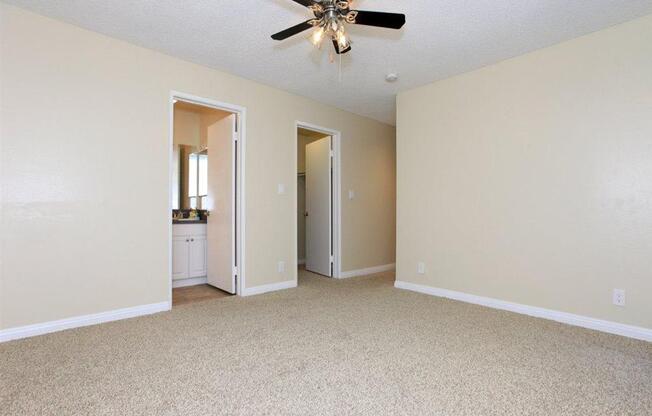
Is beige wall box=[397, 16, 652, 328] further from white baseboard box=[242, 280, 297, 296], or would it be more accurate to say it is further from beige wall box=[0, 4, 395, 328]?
beige wall box=[0, 4, 395, 328]

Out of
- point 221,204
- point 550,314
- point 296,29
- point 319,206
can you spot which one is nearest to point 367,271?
point 319,206

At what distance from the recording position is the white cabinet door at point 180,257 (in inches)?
162

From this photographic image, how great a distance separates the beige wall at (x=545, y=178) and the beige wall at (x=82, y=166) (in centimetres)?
247

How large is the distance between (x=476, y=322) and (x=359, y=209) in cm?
251

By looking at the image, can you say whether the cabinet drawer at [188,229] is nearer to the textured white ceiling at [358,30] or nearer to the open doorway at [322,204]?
the open doorway at [322,204]

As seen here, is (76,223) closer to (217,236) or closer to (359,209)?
(217,236)

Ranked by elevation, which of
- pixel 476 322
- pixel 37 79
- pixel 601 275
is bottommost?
pixel 476 322

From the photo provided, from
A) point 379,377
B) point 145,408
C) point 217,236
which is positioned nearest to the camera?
point 145,408

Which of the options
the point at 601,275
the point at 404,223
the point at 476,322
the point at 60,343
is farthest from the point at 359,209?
the point at 60,343

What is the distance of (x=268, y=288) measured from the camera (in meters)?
3.93

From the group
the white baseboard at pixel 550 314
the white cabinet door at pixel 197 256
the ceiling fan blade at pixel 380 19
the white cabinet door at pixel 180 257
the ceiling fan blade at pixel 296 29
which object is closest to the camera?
the ceiling fan blade at pixel 380 19

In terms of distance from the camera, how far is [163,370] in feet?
6.33

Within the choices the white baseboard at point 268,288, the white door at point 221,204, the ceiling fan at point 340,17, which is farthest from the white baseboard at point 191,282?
the ceiling fan at point 340,17

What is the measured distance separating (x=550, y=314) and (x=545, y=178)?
1.18 meters
